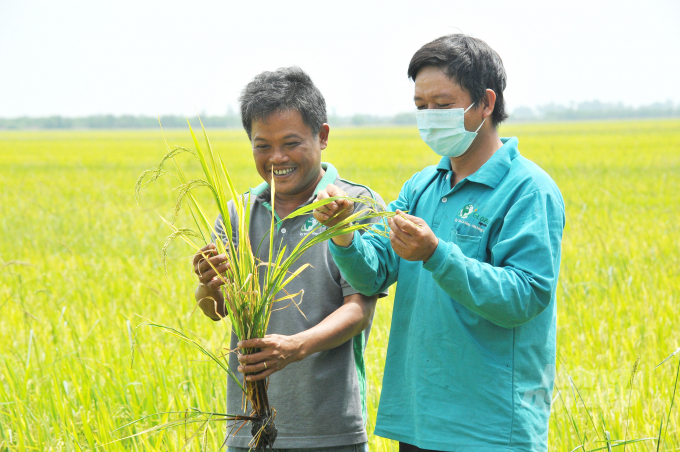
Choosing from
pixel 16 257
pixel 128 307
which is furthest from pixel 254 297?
pixel 16 257

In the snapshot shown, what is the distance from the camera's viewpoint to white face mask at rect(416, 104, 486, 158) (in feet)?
5.32

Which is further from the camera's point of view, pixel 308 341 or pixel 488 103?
pixel 488 103

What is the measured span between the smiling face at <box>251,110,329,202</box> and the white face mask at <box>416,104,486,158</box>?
1.18 feet

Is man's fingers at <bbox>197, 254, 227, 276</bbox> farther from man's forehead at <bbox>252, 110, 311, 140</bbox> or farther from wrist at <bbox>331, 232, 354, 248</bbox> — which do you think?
man's forehead at <bbox>252, 110, 311, 140</bbox>

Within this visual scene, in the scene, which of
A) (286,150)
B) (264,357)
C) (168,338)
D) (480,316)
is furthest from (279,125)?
(168,338)

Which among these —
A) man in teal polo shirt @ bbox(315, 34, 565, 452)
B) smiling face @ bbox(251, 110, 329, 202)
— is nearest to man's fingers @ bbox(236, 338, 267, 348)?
man in teal polo shirt @ bbox(315, 34, 565, 452)

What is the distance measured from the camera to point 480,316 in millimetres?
1524

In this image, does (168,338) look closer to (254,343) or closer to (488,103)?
(254,343)

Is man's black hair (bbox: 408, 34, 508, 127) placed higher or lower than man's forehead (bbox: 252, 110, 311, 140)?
higher

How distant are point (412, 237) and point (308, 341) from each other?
42cm

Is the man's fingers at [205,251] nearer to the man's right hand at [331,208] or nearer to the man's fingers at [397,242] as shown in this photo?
the man's right hand at [331,208]

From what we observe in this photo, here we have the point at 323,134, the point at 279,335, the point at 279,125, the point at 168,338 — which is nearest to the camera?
the point at 279,335

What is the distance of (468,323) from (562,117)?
5443 inches

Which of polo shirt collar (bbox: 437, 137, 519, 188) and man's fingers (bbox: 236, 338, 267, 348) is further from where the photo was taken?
polo shirt collar (bbox: 437, 137, 519, 188)
